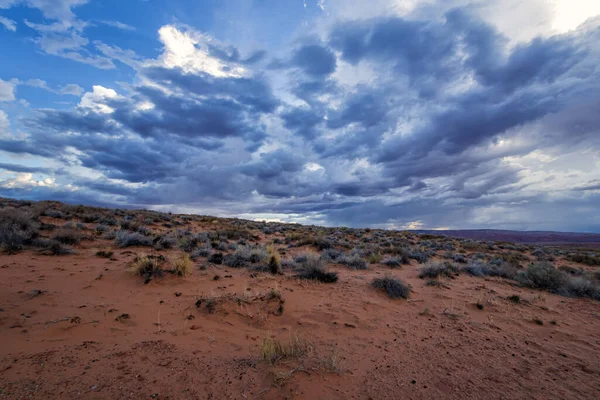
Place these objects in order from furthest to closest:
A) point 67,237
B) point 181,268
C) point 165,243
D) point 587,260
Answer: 1. point 587,260
2. point 165,243
3. point 67,237
4. point 181,268

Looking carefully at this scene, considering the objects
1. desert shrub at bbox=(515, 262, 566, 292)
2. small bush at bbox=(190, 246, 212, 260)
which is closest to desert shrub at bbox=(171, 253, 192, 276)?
small bush at bbox=(190, 246, 212, 260)

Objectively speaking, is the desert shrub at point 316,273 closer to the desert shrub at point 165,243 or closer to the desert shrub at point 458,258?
the desert shrub at point 165,243

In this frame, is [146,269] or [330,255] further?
[330,255]

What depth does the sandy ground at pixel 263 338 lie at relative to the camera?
151 inches

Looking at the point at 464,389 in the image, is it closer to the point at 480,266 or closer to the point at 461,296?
the point at 461,296

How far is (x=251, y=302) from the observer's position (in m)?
6.75

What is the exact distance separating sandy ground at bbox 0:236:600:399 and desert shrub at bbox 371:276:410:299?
32 cm

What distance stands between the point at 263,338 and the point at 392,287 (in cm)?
478

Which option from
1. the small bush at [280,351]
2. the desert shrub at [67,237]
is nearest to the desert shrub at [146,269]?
the small bush at [280,351]

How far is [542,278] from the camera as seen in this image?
10.5 m

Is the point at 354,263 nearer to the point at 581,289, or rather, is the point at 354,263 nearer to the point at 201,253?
the point at 201,253

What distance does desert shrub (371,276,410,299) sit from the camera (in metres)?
8.29

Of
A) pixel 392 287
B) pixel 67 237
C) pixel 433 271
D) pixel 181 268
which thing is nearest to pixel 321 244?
pixel 433 271

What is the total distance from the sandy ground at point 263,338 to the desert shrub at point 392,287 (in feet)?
1.06
